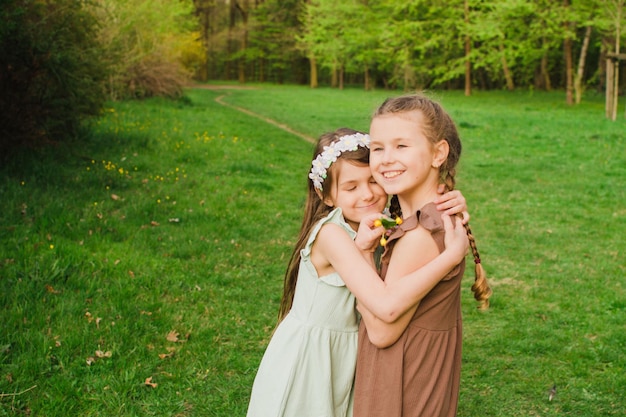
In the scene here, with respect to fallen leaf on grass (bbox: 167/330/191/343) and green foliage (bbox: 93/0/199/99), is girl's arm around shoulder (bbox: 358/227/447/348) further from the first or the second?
green foliage (bbox: 93/0/199/99)

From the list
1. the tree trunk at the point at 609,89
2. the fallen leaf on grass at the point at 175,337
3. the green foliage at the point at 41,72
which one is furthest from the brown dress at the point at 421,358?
the tree trunk at the point at 609,89

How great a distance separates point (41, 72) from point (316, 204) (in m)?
7.19

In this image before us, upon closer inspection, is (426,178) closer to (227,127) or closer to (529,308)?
(529,308)

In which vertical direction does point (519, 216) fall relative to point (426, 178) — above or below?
below

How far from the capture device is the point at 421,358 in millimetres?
1894

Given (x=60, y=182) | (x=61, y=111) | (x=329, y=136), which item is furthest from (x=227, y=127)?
(x=329, y=136)

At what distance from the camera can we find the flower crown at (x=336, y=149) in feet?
7.59

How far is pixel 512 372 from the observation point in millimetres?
4160

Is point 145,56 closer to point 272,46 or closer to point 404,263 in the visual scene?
point 404,263

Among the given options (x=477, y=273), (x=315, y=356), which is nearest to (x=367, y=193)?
(x=477, y=273)

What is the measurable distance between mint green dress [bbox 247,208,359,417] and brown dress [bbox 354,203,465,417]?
29 cm

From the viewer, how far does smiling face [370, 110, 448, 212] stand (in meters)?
1.92

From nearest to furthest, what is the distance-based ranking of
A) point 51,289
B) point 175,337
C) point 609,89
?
1. point 175,337
2. point 51,289
3. point 609,89

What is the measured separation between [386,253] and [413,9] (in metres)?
29.4
